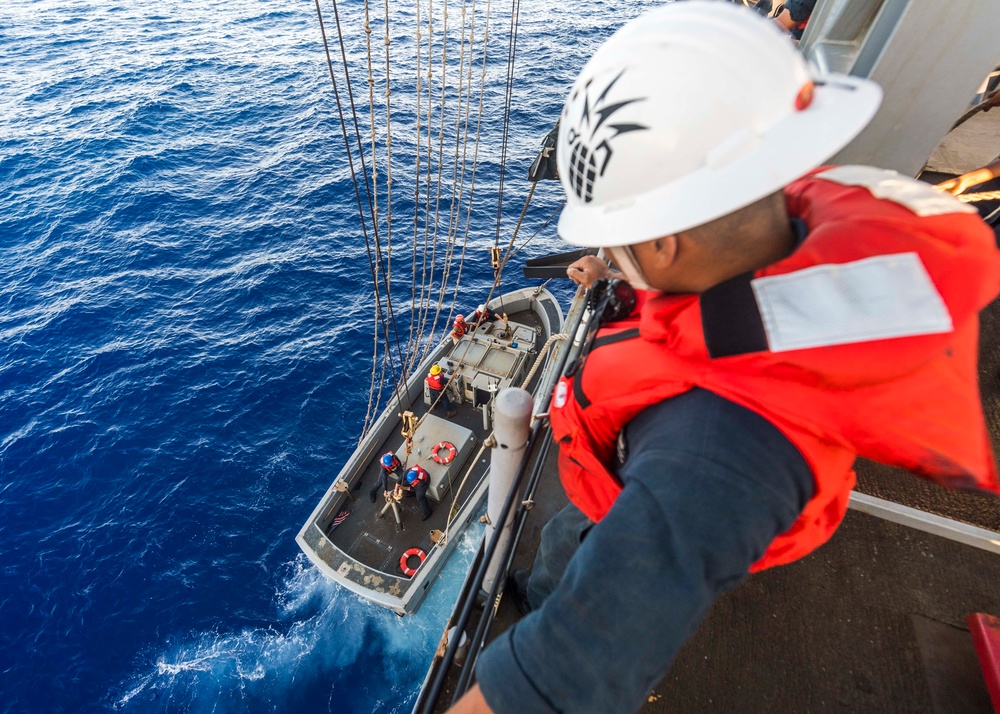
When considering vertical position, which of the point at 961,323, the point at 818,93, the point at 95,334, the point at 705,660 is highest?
the point at 818,93

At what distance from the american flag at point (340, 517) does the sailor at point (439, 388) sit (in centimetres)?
439

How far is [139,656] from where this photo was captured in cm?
1514

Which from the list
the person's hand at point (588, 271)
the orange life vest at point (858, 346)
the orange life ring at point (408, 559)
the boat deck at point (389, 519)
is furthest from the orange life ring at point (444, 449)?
the orange life vest at point (858, 346)

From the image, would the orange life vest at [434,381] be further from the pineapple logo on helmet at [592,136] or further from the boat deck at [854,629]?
the pineapple logo on helmet at [592,136]

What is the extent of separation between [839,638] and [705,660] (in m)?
0.99

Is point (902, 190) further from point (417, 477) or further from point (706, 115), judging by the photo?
point (417, 477)

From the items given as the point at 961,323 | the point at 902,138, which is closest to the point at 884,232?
the point at 961,323

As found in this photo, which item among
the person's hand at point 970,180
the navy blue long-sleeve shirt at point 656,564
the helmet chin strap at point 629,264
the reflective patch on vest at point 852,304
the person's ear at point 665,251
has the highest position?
the reflective patch on vest at point 852,304

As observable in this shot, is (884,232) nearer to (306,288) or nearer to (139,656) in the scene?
(139,656)

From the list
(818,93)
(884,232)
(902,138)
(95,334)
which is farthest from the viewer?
(95,334)

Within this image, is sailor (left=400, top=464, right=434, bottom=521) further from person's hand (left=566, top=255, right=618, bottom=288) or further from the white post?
person's hand (left=566, top=255, right=618, bottom=288)

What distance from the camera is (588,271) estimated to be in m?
4.16

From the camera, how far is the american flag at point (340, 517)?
1515cm

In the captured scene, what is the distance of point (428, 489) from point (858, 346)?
1464 cm
